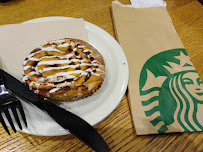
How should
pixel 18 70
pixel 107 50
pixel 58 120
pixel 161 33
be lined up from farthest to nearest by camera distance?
pixel 161 33 → pixel 107 50 → pixel 18 70 → pixel 58 120

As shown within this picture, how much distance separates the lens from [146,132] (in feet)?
2.17

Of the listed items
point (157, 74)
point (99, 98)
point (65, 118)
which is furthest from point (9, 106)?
point (157, 74)

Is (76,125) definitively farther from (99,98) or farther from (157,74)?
(157,74)

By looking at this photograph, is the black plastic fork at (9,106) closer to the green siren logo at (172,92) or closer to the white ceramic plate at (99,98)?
the white ceramic plate at (99,98)

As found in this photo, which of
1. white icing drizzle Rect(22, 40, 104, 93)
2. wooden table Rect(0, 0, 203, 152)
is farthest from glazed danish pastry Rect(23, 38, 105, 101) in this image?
wooden table Rect(0, 0, 203, 152)

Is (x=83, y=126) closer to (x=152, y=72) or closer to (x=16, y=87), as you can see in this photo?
(x=16, y=87)

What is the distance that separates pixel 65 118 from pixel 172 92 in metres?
0.54

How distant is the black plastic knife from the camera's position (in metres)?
0.57

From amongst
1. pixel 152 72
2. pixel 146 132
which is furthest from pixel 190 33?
pixel 146 132

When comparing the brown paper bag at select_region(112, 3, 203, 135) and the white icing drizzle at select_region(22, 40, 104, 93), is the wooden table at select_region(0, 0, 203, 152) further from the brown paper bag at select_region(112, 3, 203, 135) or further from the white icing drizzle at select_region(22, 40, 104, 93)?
the white icing drizzle at select_region(22, 40, 104, 93)

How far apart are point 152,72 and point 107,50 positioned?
0.28 m

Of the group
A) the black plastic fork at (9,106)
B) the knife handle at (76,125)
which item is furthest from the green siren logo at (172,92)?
the black plastic fork at (9,106)

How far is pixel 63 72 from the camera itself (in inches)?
25.9

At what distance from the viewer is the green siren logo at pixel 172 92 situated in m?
0.69
